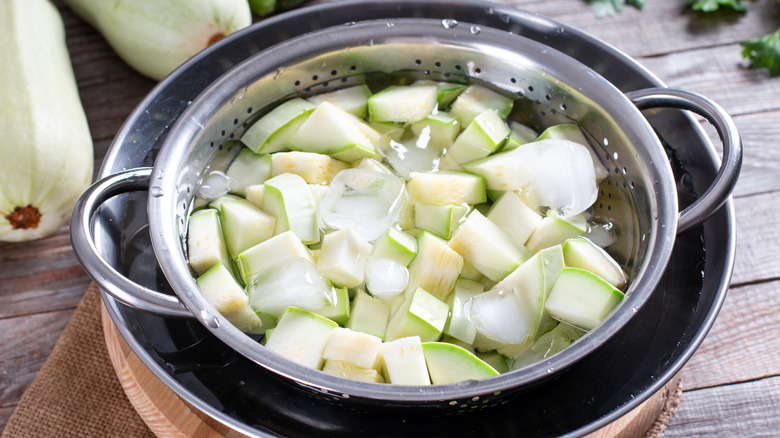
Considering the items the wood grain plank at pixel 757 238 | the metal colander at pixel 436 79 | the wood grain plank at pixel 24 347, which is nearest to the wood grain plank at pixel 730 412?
the wood grain plank at pixel 757 238

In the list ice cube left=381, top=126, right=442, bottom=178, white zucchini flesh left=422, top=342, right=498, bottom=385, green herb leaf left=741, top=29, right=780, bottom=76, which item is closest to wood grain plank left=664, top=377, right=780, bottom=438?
white zucchini flesh left=422, top=342, right=498, bottom=385

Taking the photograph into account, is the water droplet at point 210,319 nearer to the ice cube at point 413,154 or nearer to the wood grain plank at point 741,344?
the ice cube at point 413,154

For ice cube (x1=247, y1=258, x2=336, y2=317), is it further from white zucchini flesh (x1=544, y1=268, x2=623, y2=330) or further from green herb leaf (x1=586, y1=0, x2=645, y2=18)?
green herb leaf (x1=586, y1=0, x2=645, y2=18)

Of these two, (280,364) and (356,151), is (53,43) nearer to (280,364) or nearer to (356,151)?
(356,151)

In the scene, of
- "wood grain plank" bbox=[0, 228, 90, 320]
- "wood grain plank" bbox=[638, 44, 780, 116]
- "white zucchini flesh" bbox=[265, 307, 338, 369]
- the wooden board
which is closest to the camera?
"white zucchini flesh" bbox=[265, 307, 338, 369]

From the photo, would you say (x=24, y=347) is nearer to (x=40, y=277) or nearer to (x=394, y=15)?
(x=40, y=277)

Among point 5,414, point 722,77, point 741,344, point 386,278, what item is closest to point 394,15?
point 386,278
